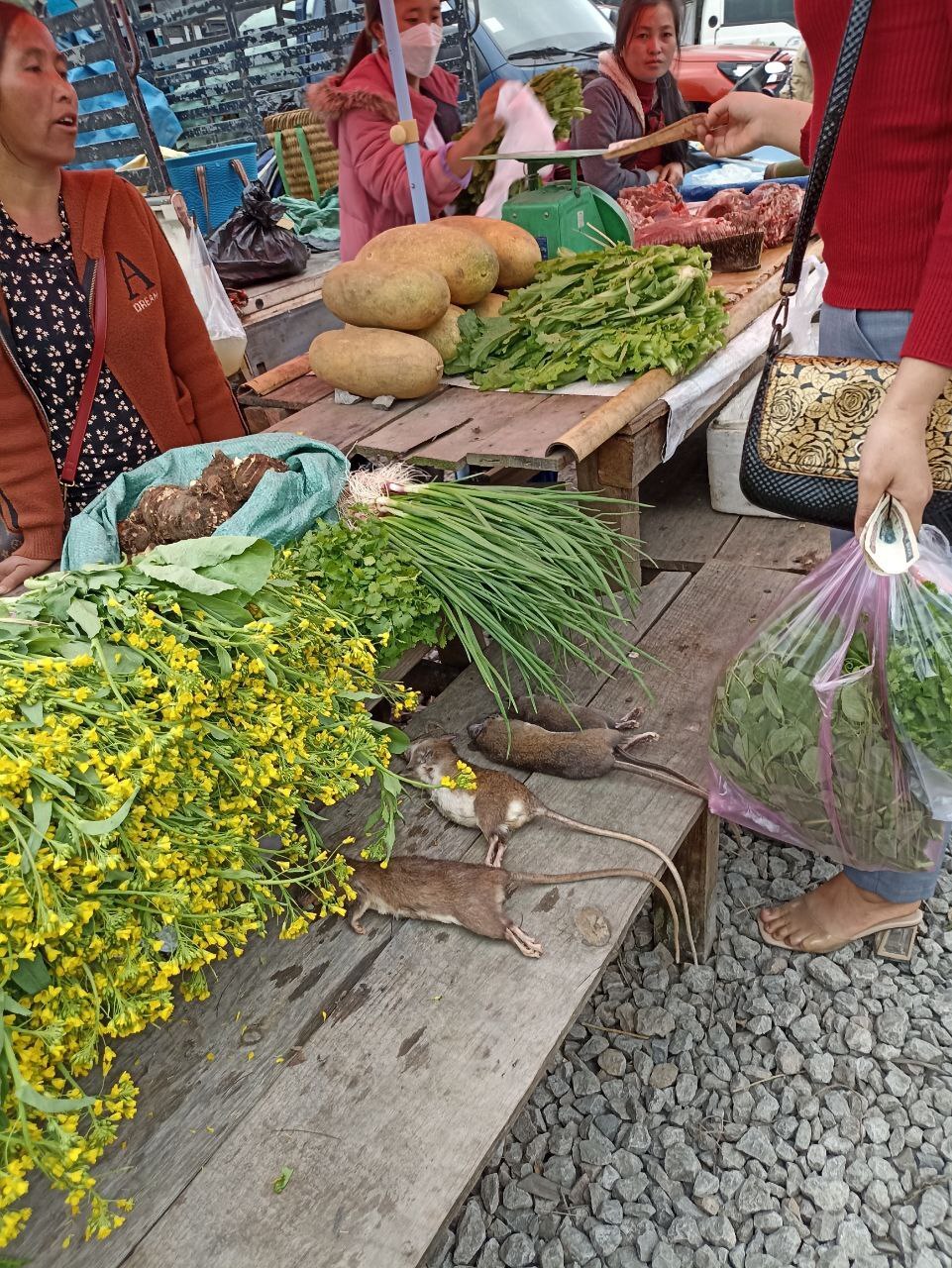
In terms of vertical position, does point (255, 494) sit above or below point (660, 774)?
above

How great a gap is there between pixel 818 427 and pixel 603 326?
4.02 ft

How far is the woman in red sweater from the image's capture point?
137cm

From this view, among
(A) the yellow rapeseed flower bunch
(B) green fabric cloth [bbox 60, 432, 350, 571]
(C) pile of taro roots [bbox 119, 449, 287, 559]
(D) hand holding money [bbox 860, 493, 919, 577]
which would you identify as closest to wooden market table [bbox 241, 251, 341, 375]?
(B) green fabric cloth [bbox 60, 432, 350, 571]

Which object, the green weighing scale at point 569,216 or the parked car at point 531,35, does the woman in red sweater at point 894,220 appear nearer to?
the green weighing scale at point 569,216

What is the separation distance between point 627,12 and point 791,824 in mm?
4433

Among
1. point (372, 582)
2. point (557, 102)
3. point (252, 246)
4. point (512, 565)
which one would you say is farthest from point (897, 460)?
point (252, 246)

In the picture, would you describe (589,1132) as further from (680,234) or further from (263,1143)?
(680,234)

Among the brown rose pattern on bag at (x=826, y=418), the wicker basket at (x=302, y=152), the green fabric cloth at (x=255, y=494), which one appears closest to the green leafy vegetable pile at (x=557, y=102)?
the green fabric cloth at (x=255, y=494)

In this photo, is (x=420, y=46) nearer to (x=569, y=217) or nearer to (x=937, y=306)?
(x=569, y=217)

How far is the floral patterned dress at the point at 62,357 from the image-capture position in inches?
88.8

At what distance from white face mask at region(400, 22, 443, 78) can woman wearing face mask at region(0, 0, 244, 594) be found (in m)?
1.53

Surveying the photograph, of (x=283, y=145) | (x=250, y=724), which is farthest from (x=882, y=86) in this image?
(x=283, y=145)

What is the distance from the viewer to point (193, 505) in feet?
6.34

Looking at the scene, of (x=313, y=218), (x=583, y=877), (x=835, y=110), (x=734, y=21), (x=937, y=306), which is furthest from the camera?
(x=734, y=21)
